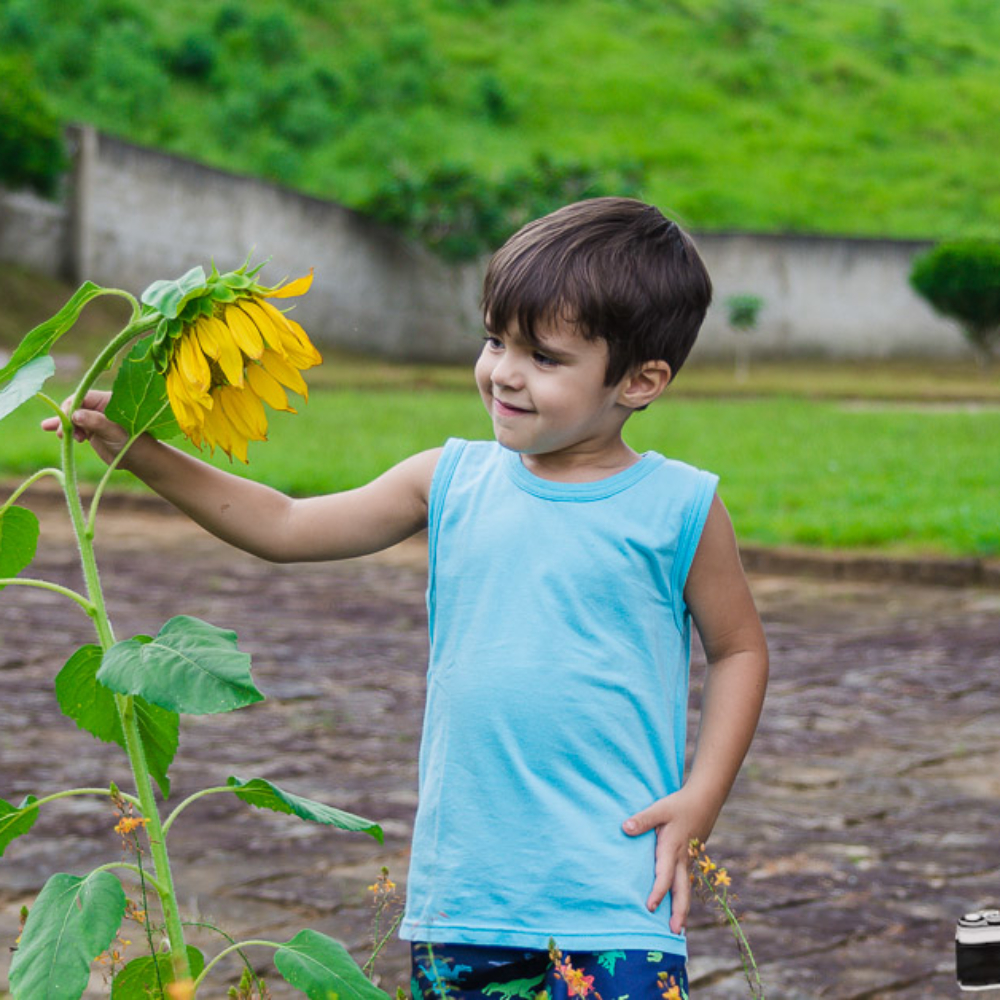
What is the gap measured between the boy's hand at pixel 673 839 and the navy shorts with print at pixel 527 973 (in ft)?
0.18

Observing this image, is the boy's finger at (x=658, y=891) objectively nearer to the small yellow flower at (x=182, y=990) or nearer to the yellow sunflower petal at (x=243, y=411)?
the small yellow flower at (x=182, y=990)

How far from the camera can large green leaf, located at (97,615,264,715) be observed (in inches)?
48.3

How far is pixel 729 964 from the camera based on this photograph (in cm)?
282

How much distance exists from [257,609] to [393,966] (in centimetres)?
402

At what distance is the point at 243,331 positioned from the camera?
4.24 feet

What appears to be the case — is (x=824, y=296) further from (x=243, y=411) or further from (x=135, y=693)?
(x=135, y=693)

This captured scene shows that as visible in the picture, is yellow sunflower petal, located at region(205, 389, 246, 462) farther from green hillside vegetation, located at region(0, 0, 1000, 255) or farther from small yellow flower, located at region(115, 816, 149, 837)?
green hillside vegetation, located at region(0, 0, 1000, 255)

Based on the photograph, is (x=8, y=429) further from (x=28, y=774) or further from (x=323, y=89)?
(x=323, y=89)

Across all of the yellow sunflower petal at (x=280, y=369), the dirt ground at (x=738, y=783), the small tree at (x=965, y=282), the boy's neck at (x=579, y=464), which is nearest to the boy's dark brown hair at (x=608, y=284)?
the boy's neck at (x=579, y=464)

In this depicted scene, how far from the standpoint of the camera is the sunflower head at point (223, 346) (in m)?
1.29

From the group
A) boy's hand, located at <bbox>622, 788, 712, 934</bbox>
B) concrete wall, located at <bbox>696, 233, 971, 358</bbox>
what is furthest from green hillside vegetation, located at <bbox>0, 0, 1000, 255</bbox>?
boy's hand, located at <bbox>622, 788, 712, 934</bbox>

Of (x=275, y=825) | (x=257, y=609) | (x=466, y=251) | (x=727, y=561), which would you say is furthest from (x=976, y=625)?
(x=466, y=251)

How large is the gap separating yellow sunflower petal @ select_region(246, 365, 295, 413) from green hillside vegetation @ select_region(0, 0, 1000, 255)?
3057 centimetres

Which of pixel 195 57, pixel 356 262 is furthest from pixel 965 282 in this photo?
pixel 195 57
